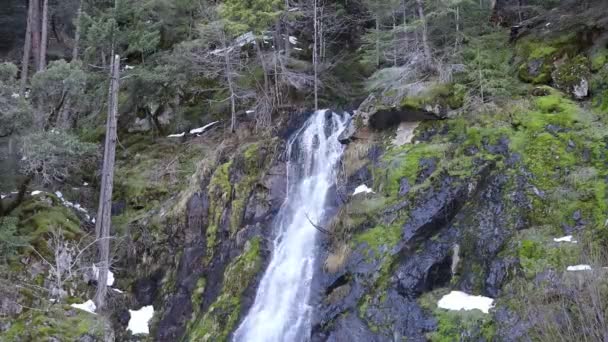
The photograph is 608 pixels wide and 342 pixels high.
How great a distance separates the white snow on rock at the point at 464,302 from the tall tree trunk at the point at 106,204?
1116 centimetres

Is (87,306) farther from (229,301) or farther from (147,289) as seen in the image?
(229,301)

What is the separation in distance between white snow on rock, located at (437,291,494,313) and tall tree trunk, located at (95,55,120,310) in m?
11.2

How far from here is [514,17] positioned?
21.0 meters

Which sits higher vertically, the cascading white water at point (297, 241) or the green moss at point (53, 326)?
the cascading white water at point (297, 241)

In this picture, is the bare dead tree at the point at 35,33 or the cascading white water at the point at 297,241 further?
the bare dead tree at the point at 35,33

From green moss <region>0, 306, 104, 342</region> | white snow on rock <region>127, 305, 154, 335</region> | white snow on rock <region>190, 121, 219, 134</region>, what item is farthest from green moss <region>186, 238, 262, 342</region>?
white snow on rock <region>190, 121, 219, 134</region>

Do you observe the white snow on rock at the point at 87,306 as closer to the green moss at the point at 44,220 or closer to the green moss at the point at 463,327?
the green moss at the point at 44,220

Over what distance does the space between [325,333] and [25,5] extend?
3337 cm

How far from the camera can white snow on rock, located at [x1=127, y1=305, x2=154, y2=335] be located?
55.8 feet

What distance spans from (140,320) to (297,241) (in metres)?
6.04

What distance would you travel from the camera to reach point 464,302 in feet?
36.3

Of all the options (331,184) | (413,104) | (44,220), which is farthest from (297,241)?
(44,220)

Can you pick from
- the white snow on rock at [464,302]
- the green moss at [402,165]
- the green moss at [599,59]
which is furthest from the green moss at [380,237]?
the green moss at [599,59]

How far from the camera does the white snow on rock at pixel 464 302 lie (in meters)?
10.7
